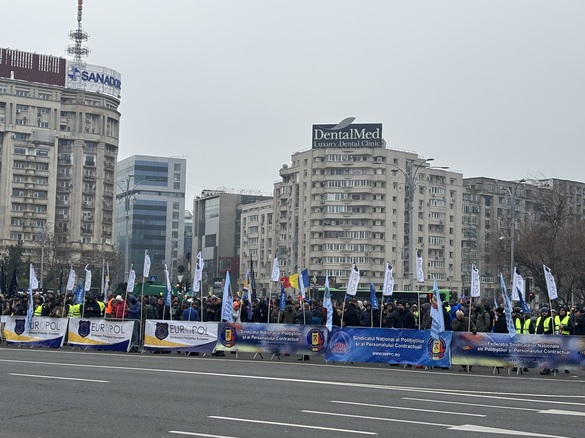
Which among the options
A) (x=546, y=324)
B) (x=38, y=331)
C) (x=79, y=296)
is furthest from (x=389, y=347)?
(x=79, y=296)

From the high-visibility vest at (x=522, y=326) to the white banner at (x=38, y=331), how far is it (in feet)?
→ 47.0

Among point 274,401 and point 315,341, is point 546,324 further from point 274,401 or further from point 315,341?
point 274,401

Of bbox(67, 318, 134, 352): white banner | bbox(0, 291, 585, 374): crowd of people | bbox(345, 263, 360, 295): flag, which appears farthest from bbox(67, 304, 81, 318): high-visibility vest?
bbox(345, 263, 360, 295): flag

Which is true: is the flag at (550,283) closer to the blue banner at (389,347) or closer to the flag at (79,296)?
the blue banner at (389,347)

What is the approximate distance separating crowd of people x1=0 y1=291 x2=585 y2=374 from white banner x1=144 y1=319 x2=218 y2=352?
69 centimetres

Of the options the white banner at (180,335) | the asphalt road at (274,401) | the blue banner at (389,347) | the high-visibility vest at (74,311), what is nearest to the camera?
the asphalt road at (274,401)

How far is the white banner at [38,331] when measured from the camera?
1188 inches

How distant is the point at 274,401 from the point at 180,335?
12668mm

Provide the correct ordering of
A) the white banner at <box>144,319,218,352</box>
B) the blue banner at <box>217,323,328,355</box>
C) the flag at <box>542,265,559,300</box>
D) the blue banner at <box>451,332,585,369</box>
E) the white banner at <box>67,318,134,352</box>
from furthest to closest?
the white banner at <box>67,318,134,352</box> < the white banner at <box>144,319,218,352</box> < the blue banner at <box>217,323,328,355</box> < the flag at <box>542,265,559,300</box> < the blue banner at <box>451,332,585,369</box>

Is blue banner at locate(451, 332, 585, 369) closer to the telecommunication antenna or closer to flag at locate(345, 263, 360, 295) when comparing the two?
flag at locate(345, 263, 360, 295)

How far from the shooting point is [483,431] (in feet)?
40.2

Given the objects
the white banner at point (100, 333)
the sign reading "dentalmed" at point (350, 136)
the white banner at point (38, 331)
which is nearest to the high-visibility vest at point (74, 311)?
the white banner at point (38, 331)

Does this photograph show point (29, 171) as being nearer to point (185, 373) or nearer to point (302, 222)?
point (302, 222)

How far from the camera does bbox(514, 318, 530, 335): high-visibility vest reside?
2516 centimetres
